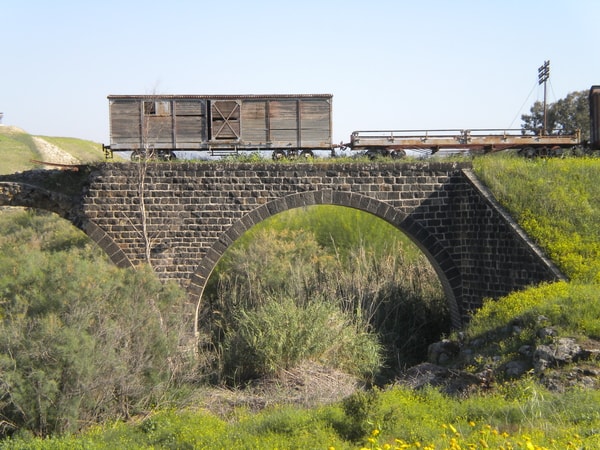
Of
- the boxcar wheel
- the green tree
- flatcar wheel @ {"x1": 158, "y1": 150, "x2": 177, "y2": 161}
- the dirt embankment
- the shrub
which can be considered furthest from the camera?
the dirt embankment

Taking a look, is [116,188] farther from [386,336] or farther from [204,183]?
[386,336]

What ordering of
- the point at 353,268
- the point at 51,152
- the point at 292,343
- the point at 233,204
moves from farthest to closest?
the point at 51,152 < the point at 353,268 < the point at 233,204 < the point at 292,343

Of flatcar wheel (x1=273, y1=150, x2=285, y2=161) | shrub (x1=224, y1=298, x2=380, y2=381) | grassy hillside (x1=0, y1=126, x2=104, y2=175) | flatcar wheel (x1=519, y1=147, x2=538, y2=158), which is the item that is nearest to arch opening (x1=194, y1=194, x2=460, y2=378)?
shrub (x1=224, y1=298, x2=380, y2=381)

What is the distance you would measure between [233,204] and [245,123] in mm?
3468

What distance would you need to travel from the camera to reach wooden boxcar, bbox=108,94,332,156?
17.7 m

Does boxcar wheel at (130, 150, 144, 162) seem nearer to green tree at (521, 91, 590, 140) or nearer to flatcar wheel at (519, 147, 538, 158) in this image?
flatcar wheel at (519, 147, 538, 158)

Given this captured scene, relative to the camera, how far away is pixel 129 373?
11.4 meters

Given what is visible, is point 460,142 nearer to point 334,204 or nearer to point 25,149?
point 334,204

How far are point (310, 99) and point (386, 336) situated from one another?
259 inches

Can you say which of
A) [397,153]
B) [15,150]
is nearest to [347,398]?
[397,153]

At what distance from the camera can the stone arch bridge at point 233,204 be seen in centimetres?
1525

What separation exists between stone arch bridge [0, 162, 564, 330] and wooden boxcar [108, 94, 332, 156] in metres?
2.53

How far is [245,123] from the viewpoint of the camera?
18.0 meters

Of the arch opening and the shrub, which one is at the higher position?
the arch opening
